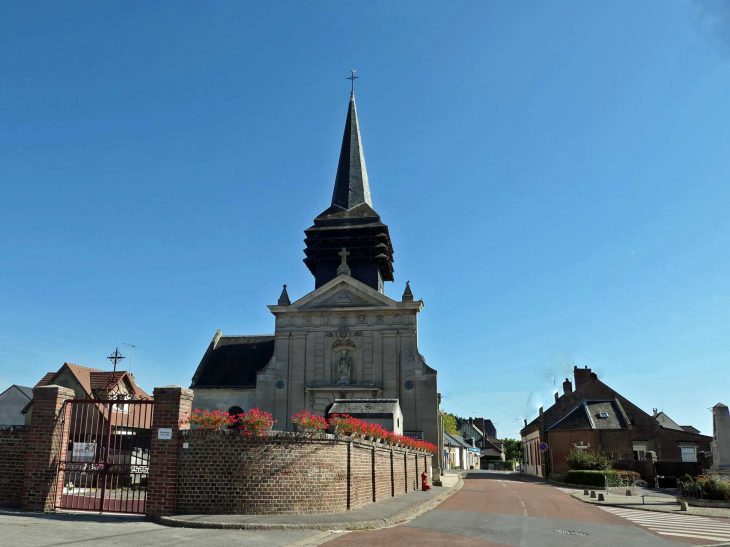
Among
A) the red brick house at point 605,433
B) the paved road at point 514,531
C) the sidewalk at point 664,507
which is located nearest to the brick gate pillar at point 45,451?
the paved road at point 514,531

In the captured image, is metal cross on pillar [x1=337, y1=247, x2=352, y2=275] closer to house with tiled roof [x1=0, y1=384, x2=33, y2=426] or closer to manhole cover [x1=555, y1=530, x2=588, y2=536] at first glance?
house with tiled roof [x1=0, y1=384, x2=33, y2=426]

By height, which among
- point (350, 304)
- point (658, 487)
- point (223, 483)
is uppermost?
point (350, 304)

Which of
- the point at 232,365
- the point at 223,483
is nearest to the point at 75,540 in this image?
the point at 223,483

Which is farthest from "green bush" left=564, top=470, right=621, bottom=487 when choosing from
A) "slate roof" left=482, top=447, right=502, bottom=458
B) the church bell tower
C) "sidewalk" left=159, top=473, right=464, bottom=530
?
"slate roof" left=482, top=447, right=502, bottom=458

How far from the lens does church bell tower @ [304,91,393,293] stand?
42.6 meters

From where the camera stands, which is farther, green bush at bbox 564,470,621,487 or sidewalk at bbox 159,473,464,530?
green bush at bbox 564,470,621,487

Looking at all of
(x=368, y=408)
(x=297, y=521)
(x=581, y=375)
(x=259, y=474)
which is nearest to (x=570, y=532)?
(x=297, y=521)

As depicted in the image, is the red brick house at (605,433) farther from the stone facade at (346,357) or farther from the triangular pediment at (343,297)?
the triangular pediment at (343,297)

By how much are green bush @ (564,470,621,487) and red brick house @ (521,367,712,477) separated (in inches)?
198

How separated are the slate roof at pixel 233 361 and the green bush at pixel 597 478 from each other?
2139cm

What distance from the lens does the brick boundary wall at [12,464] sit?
1325cm

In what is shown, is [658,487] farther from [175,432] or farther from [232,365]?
[175,432]

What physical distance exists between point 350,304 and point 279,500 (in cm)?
2631

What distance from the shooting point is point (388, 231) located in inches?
1729
